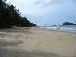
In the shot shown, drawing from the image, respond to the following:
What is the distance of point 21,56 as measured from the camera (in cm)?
828

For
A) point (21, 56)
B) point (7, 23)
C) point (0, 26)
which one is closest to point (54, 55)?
point (21, 56)

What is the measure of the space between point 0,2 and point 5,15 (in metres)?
3.33

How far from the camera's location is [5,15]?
4747 cm

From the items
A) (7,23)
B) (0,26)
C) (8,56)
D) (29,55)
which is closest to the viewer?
(8,56)

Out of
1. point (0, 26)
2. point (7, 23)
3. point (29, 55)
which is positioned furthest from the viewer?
point (7, 23)

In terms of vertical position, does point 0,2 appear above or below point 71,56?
above

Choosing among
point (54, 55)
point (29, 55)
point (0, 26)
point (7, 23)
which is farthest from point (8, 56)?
point (7, 23)

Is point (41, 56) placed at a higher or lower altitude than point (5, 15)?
lower

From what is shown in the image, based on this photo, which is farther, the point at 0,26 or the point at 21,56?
the point at 0,26

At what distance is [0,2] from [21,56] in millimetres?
38899

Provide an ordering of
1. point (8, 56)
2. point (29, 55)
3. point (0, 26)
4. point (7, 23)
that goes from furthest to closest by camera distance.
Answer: point (7, 23)
point (0, 26)
point (29, 55)
point (8, 56)

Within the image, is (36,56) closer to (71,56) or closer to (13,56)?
(13,56)

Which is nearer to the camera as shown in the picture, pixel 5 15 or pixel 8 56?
pixel 8 56

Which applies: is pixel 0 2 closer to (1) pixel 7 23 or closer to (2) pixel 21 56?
(1) pixel 7 23
